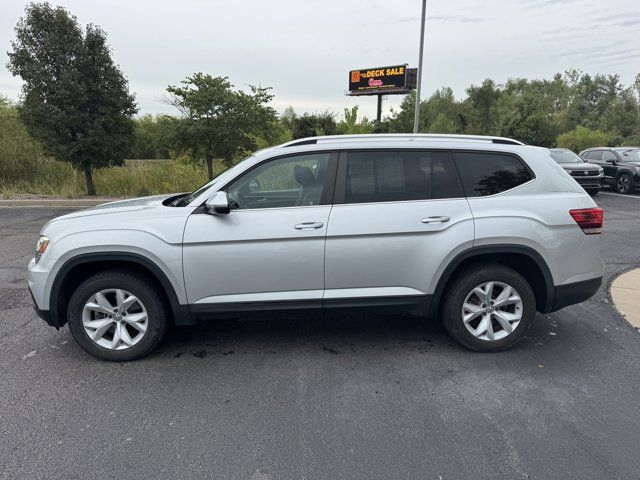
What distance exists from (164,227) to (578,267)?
351 cm

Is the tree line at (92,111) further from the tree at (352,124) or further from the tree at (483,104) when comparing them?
the tree at (483,104)

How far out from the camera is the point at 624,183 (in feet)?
51.6

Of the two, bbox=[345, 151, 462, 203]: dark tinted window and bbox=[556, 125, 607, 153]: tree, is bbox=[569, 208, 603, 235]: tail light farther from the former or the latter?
bbox=[556, 125, 607, 153]: tree

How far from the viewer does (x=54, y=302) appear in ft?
11.6

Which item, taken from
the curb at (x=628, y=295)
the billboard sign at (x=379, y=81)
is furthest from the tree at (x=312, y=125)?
the curb at (x=628, y=295)

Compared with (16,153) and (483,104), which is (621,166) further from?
(483,104)

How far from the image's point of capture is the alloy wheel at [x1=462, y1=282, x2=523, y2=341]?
3719 millimetres

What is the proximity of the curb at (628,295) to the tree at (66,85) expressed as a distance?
1254 centimetres

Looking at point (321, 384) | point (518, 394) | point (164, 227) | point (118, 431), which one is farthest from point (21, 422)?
point (518, 394)

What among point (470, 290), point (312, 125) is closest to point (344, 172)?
point (470, 290)

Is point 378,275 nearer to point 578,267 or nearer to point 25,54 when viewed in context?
point 578,267

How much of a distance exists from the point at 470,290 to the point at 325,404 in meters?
1.58

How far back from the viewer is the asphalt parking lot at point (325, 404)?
249 centimetres

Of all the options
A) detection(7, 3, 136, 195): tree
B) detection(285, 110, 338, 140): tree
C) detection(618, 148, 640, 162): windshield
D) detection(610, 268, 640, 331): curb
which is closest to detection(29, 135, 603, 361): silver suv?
detection(610, 268, 640, 331): curb
